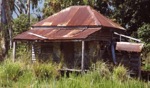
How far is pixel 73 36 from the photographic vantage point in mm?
19797

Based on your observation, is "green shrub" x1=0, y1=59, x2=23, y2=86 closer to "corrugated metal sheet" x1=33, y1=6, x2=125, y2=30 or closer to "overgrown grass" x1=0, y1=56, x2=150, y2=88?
"overgrown grass" x1=0, y1=56, x2=150, y2=88

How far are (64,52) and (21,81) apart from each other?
9.77 meters

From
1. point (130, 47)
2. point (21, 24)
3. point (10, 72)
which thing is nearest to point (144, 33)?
point (130, 47)

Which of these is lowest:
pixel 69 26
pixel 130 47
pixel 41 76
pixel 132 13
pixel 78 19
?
pixel 41 76

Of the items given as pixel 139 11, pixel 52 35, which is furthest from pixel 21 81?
pixel 139 11

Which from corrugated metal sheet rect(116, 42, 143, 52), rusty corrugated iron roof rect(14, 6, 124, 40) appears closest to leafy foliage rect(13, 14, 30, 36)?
rusty corrugated iron roof rect(14, 6, 124, 40)

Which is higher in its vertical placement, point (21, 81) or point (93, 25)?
point (93, 25)

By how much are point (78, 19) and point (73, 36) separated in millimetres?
2893

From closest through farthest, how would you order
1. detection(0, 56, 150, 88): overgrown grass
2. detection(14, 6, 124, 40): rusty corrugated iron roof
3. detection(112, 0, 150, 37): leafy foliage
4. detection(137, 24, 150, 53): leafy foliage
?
detection(0, 56, 150, 88): overgrown grass
detection(14, 6, 124, 40): rusty corrugated iron roof
detection(137, 24, 150, 53): leafy foliage
detection(112, 0, 150, 37): leafy foliage

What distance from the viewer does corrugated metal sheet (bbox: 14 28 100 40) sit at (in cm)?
1988

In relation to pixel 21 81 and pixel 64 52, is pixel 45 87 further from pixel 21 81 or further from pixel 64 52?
pixel 64 52

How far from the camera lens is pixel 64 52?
22.8m

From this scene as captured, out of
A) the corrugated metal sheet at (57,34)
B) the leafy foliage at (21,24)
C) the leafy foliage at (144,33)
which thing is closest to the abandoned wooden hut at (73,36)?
the corrugated metal sheet at (57,34)

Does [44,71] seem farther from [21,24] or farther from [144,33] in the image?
[21,24]
